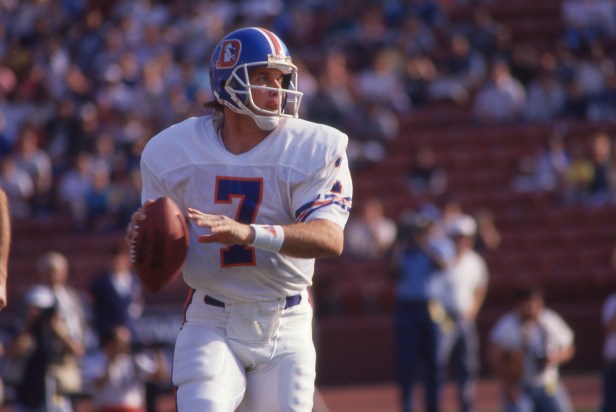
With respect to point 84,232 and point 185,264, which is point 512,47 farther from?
point 185,264

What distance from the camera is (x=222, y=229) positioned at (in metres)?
3.92

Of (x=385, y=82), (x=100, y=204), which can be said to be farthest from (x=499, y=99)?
(x=100, y=204)

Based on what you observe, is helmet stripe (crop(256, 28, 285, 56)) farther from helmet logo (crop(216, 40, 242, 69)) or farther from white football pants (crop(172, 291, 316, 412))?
white football pants (crop(172, 291, 316, 412))

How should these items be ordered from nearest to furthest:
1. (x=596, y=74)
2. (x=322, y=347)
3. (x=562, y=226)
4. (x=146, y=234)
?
(x=146, y=234) → (x=322, y=347) → (x=562, y=226) → (x=596, y=74)

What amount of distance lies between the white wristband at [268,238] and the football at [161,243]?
11.2 inches

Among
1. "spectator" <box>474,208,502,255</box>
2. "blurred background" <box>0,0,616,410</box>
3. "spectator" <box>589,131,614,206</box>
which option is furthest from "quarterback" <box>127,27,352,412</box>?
"spectator" <box>589,131,614,206</box>

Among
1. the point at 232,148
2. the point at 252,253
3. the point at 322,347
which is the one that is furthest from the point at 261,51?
→ the point at 322,347

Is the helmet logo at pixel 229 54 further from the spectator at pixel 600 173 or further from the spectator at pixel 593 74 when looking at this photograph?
the spectator at pixel 593 74

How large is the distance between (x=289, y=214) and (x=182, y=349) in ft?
2.00

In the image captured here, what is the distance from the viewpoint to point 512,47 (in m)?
15.4

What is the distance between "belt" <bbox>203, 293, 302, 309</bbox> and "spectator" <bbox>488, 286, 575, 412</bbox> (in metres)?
4.11

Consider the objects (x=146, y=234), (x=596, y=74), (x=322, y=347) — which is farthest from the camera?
(x=596, y=74)

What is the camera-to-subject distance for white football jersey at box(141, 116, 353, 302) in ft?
14.0

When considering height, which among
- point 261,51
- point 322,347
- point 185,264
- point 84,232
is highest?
point 261,51
